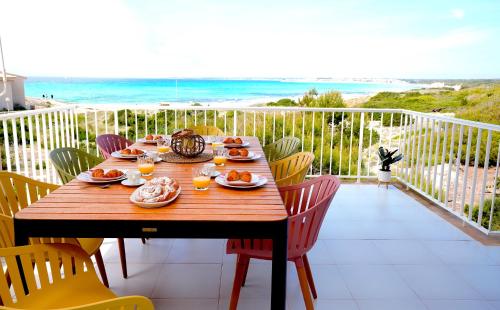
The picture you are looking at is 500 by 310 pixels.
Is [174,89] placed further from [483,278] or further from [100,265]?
[483,278]

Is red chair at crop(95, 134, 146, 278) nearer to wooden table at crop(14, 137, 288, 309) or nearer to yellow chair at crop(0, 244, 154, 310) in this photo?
wooden table at crop(14, 137, 288, 309)

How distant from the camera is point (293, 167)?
2855mm

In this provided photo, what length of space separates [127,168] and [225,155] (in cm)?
74

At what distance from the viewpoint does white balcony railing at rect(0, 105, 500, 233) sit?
363 cm

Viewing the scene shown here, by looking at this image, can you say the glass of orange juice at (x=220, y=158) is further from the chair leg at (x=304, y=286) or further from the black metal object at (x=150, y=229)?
the black metal object at (x=150, y=229)

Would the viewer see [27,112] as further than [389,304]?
Yes

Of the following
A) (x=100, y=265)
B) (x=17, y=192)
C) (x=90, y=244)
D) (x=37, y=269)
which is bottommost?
(x=100, y=265)

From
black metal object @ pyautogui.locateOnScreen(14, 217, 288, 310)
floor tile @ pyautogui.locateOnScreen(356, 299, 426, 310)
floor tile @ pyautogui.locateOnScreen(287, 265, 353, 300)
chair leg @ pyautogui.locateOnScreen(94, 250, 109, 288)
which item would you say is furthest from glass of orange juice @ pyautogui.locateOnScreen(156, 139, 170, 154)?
floor tile @ pyautogui.locateOnScreen(356, 299, 426, 310)

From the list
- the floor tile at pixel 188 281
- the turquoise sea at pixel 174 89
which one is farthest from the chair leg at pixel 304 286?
the turquoise sea at pixel 174 89

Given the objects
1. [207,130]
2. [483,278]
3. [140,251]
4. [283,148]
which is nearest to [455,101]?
[207,130]

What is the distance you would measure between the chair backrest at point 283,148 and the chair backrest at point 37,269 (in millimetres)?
2207

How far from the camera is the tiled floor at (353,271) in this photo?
2287mm

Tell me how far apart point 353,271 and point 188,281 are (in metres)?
1.19

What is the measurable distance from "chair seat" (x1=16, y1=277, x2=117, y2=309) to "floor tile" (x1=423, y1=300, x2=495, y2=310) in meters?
1.89
